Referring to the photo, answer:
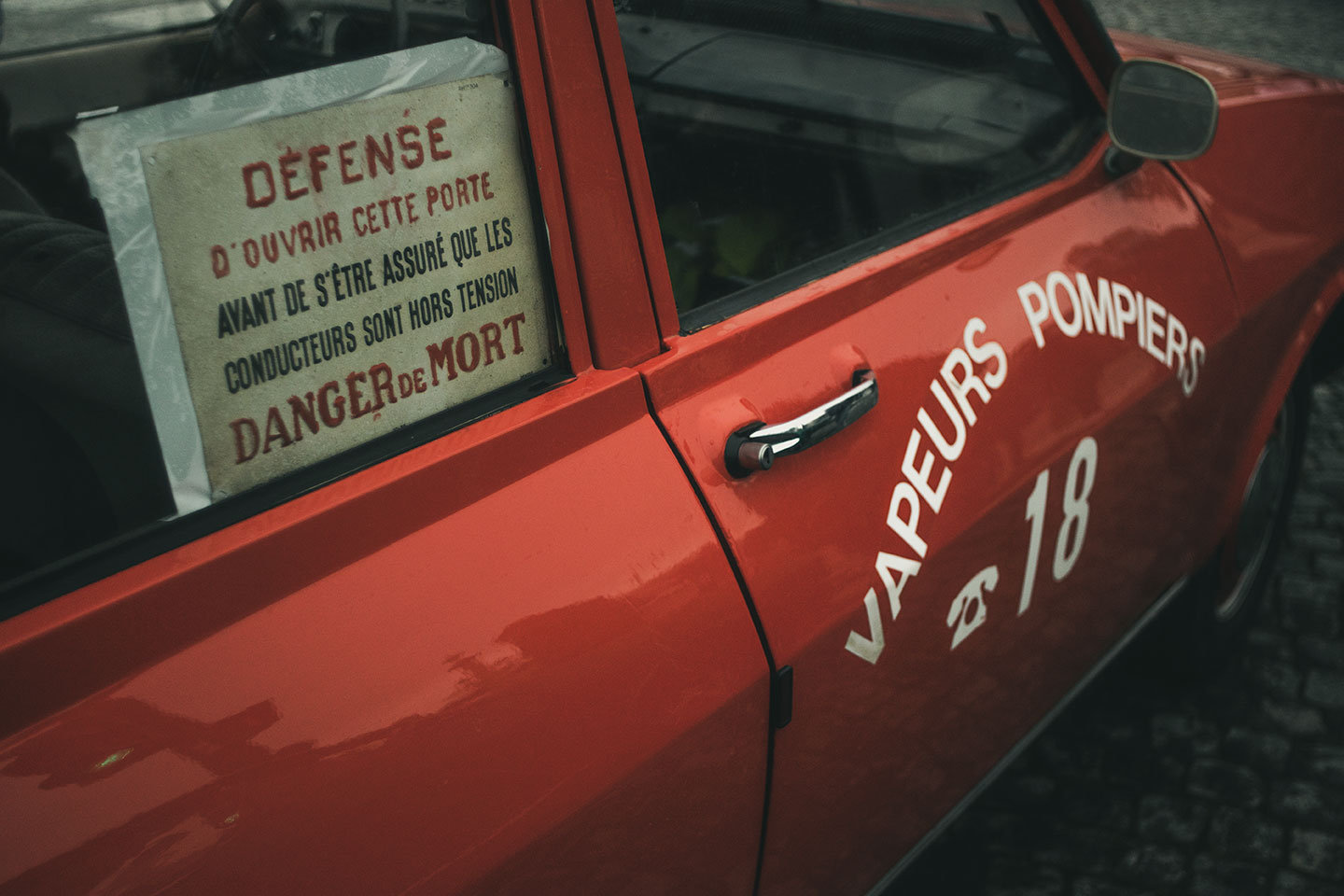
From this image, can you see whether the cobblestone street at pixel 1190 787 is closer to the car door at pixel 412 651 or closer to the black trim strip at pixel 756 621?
the black trim strip at pixel 756 621

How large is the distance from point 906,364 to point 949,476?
0.17 metres

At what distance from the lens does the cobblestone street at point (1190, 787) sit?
219 centimetres

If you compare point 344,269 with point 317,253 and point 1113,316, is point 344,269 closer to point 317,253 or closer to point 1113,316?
point 317,253

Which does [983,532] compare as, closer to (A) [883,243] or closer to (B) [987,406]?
(B) [987,406]

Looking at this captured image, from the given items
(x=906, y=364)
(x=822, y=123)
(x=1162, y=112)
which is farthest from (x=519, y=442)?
(x=1162, y=112)

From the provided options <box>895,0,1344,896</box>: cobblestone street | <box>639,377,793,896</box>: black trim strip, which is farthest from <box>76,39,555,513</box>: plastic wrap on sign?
<box>895,0,1344,896</box>: cobblestone street

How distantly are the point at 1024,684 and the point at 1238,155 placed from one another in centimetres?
120

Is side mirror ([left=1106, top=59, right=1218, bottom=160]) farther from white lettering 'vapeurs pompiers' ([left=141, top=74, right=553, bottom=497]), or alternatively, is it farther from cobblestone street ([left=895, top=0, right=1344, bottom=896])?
white lettering 'vapeurs pompiers' ([left=141, top=74, right=553, bottom=497])

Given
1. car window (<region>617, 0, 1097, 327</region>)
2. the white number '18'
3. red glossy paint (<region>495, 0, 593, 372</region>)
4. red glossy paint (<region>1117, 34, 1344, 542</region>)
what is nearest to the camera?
red glossy paint (<region>495, 0, 593, 372</region>)

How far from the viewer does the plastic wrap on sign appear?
0.87 meters

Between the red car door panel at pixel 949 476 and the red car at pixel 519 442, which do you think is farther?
the red car door panel at pixel 949 476

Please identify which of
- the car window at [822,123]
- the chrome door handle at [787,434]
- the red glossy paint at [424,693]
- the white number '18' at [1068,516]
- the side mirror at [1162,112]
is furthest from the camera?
the side mirror at [1162,112]

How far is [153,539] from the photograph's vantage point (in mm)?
891

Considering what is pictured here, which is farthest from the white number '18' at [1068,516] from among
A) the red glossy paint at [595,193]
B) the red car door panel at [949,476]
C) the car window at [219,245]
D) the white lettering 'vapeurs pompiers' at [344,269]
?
the car window at [219,245]
